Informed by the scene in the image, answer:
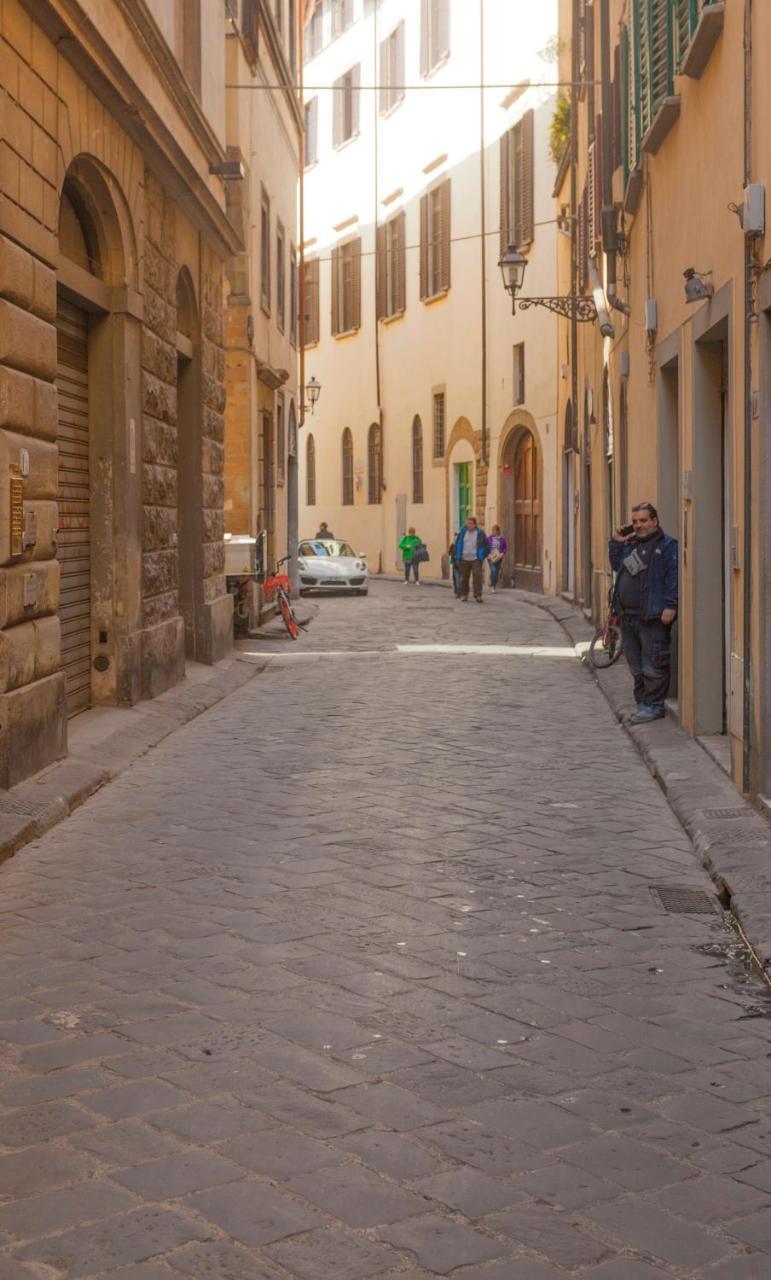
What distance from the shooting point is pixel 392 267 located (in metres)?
42.6

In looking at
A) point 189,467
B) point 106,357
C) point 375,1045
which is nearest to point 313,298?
point 189,467

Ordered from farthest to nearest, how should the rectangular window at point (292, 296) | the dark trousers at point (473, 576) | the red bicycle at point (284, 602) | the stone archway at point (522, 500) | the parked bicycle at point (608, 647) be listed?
the stone archway at point (522, 500) < the dark trousers at point (473, 576) < the rectangular window at point (292, 296) < the red bicycle at point (284, 602) < the parked bicycle at point (608, 647)

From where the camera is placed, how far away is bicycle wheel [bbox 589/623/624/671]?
16.8 metres

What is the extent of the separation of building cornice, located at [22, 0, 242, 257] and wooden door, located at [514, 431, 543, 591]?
635 inches

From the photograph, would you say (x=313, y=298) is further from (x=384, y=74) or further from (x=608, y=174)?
(x=608, y=174)

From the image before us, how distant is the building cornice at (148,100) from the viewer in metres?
10.2

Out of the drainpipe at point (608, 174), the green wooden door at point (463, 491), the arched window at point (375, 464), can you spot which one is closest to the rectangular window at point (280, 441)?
the drainpipe at point (608, 174)

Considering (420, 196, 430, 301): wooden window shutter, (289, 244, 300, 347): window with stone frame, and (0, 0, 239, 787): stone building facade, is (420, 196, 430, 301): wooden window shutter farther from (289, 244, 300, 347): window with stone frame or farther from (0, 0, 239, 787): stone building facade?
(0, 0, 239, 787): stone building facade

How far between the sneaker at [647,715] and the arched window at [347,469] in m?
34.6

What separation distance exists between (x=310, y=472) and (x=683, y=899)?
143 feet

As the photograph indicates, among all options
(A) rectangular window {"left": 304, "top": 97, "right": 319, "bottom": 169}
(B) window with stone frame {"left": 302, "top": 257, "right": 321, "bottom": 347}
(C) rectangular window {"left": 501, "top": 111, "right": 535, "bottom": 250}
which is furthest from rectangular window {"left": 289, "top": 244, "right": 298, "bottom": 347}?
(A) rectangular window {"left": 304, "top": 97, "right": 319, "bottom": 169}

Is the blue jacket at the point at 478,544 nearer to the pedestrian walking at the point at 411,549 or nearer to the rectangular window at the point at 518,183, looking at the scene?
the rectangular window at the point at 518,183

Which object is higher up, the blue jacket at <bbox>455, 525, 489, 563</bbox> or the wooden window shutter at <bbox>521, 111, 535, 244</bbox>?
the wooden window shutter at <bbox>521, 111, 535, 244</bbox>

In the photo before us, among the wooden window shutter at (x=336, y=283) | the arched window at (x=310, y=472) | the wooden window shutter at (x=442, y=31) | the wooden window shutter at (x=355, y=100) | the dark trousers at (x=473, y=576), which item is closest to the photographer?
the dark trousers at (x=473, y=576)
